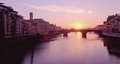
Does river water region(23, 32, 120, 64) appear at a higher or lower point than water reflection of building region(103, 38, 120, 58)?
lower

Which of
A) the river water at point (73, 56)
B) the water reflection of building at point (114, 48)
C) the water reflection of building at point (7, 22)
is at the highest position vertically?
the water reflection of building at point (7, 22)

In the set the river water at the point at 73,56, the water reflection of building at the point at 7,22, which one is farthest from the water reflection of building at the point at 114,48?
the water reflection of building at the point at 7,22

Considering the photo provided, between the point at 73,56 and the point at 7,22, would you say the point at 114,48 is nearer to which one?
the point at 73,56

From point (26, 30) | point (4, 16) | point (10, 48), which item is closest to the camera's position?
point (10, 48)

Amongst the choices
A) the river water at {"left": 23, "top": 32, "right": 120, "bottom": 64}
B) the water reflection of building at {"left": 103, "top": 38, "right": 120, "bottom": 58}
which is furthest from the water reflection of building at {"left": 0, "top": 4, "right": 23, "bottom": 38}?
the water reflection of building at {"left": 103, "top": 38, "right": 120, "bottom": 58}

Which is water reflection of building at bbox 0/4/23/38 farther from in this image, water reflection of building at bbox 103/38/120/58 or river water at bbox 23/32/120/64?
water reflection of building at bbox 103/38/120/58

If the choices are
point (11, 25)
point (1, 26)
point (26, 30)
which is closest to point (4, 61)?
point (1, 26)

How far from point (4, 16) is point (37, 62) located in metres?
44.4

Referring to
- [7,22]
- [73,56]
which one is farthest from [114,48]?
[7,22]

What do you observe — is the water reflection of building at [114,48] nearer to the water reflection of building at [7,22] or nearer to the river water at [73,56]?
the river water at [73,56]

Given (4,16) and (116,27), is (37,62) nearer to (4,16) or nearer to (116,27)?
(4,16)

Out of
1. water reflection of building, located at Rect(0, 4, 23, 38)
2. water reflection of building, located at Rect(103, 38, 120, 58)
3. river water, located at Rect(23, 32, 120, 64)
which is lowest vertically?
river water, located at Rect(23, 32, 120, 64)

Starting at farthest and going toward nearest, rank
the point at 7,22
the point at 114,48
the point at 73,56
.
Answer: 1. the point at 7,22
2. the point at 114,48
3. the point at 73,56

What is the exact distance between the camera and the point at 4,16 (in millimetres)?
89125
